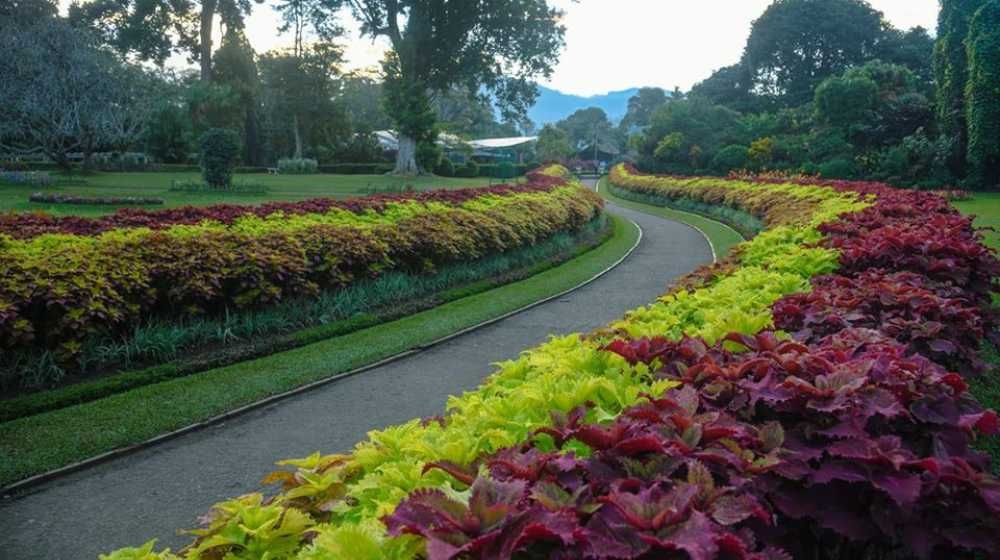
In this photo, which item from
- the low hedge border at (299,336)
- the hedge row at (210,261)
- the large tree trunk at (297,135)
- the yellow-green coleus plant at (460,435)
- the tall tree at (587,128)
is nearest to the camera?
the yellow-green coleus plant at (460,435)

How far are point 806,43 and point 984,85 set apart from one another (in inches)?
1641

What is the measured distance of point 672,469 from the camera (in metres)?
2.04

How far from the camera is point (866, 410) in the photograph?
2422 mm

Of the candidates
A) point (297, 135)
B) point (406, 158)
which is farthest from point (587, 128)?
point (406, 158)

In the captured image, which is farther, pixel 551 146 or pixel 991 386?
pixel 551 146

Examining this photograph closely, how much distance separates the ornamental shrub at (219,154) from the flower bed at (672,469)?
21759 millimetres

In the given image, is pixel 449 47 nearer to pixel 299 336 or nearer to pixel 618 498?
pixel 299 336

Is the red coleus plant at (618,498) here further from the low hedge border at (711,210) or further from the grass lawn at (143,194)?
the grass lawn at (143,194)

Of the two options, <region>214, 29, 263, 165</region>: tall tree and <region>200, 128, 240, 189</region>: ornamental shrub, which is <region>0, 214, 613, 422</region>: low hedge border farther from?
<region>214, 29, 263, 165</region>: tall tree

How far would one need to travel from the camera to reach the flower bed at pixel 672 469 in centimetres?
174

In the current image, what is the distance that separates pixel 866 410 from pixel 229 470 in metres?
4.10

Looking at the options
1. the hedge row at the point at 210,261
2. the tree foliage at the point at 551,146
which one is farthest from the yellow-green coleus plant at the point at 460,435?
the tree foliage at the point at 551,146

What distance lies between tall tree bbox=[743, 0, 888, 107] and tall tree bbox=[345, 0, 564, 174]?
94.3 feet

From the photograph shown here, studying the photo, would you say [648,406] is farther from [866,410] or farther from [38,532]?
[38,532]
